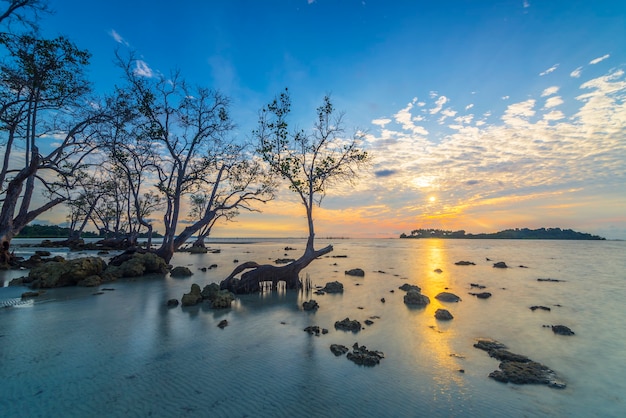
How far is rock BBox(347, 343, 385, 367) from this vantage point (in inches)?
268

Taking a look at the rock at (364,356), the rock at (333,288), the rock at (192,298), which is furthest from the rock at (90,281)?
the rock at (364,356)

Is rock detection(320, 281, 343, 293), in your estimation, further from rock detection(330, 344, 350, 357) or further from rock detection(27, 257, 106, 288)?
rock detection(27, 257, 106, 288)

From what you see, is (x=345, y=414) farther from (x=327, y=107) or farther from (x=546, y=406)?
(x=327, y=107)

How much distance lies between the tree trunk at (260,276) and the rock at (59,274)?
8.54 metres

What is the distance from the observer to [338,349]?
752cm

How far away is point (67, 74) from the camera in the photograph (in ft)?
54.2

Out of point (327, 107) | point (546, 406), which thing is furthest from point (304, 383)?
point (327, 107)

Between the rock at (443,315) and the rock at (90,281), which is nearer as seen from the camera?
the rock at (443,315)

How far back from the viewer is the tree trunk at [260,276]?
1523 cm

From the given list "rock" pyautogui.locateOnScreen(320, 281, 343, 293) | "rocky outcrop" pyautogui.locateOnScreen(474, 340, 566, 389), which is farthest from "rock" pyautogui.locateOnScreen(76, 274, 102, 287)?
"rocky outcrop" pyautogui.locateOnScreen(474, 340, 566, 389)

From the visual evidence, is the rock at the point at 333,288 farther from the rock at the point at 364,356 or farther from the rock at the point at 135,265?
the rock at the point at 135,265

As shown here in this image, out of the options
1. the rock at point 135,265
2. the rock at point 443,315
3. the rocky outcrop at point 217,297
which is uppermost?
the rock at point 135,265

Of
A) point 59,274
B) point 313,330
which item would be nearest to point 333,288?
point 313,330

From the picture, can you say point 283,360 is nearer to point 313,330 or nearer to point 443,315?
point 313,330
